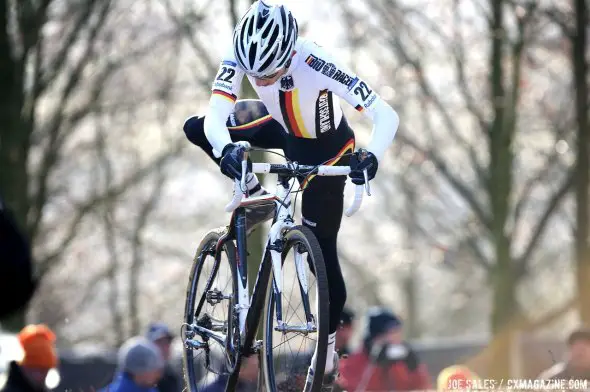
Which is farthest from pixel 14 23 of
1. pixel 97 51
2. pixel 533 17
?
pixel 533 17

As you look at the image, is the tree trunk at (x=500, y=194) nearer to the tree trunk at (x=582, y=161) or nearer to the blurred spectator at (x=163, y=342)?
the tree trunk at (x=582, y=161)

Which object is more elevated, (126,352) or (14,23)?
(14,23)

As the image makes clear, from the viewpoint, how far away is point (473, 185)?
2983 cm

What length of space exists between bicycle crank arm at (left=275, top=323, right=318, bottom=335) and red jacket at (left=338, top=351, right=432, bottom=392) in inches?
152

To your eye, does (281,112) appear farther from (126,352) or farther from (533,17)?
(533,17)

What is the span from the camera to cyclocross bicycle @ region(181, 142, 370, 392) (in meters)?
5.48

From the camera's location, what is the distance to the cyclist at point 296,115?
19.3 feet

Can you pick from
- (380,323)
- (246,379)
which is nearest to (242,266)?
(246,379)

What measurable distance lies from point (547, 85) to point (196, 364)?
19.8 metres

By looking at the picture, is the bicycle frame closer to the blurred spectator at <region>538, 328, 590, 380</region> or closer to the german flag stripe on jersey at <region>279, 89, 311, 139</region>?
the german flag stripe on jersey at <region>279, 89, 311, 139</region>

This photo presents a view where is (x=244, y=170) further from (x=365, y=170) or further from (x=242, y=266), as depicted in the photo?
(x=242, y=266)

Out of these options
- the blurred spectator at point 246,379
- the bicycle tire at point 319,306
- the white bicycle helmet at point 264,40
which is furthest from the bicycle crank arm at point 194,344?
the white bicycle helmet at point 264,40

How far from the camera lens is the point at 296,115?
250 inches

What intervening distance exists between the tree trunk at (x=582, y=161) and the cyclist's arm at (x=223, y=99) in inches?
331
